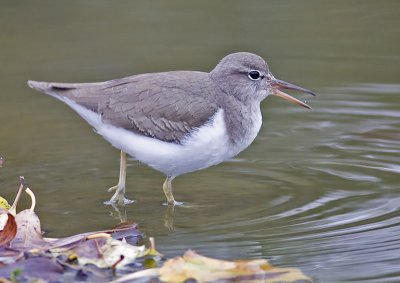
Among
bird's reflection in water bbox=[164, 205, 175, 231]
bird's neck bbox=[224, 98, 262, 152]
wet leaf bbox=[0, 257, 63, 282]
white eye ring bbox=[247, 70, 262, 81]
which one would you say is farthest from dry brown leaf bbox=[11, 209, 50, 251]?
white eye ring bbox=[247, 70, 262, 81]

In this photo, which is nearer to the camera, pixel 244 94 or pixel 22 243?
pixel 22 243

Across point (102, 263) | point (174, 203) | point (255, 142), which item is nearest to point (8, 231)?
point (102, 263)

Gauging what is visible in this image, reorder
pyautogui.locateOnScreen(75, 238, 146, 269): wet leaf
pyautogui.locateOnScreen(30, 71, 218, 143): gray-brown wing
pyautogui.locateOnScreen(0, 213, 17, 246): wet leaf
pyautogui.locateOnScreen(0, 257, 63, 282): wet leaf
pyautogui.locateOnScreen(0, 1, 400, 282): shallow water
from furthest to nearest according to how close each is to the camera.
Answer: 1. pyautogui.locateOnScreen(30, 71, 218, 143): gray-brown wing
2. pyautogui.locateOnScreen(0, 1, 400, 282): shallow water
3. pyautogui.locateOnScreen(0, 213, 17, 246): wet leaf
4. pyautogui.locateOnScreen(75, 238, 146, 269): wet leaf
5. pyautogui.locateOnScreen(0, 257, 63, 282): wet leaf

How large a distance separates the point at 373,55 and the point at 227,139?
5.33 metres

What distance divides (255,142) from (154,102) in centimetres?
228

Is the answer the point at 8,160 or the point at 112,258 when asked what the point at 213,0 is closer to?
the point at 8,160

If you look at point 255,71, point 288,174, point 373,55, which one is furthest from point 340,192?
point 373,55

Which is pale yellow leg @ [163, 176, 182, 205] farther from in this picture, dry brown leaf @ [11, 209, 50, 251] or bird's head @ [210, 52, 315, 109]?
dry brown leaf @ [11, 209, 50, 251]

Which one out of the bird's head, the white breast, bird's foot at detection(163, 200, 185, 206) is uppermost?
the bird's head

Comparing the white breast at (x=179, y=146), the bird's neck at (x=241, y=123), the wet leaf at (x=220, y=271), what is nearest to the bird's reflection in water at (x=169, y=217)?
the white breast at (x=179, y=146)

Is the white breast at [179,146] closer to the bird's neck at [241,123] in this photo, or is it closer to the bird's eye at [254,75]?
the bird's neck at [241,123]

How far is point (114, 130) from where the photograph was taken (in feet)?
27.6

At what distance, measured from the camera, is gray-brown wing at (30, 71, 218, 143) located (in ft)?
27.4

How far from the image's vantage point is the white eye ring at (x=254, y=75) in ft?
28.9
